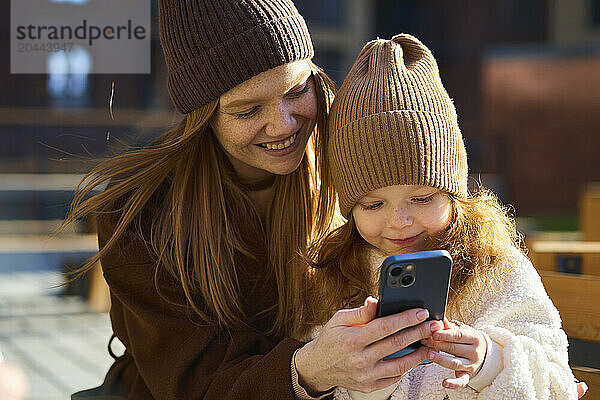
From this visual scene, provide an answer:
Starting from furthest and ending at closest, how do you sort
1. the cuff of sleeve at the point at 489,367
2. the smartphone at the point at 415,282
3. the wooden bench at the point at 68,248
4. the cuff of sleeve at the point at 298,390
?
the wooden bench at the point at 68,248 → the cuff of sleeve at the point at 298,390 → the cuff of sleeve at the point at 489,367 → the smartphone at the point at 415,282

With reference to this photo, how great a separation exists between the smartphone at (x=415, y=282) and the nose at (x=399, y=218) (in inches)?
7.1

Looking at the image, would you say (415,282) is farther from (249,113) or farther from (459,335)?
(249,113)

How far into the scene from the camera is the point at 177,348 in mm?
1465

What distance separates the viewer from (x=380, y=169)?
1.29 meters

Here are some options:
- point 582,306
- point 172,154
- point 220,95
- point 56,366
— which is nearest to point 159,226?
point 172,154

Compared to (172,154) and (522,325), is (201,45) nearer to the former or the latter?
(172,154)

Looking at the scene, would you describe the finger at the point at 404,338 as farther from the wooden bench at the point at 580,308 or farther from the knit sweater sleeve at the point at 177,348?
the wooden bench at the point at 580,308

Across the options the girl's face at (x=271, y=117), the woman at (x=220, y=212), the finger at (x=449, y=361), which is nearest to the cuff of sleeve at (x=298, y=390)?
the woman at (x=220, y=212)

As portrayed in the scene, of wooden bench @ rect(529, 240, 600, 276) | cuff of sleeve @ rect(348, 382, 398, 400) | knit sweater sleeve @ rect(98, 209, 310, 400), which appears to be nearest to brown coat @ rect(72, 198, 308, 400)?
knit sweater sleeve @ rect(98, 209, 310, 400)

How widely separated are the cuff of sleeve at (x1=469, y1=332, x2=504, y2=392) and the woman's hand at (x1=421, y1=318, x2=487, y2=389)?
2 centimetres

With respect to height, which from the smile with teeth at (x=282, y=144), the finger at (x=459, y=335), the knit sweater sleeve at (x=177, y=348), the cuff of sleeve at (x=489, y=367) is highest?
the smile with teeth at (x=282, y=144)

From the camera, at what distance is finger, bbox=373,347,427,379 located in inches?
45.0

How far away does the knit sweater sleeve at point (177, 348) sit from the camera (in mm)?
1339

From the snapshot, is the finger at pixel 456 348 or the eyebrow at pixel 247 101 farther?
the eyebrow at pixel 247 101
